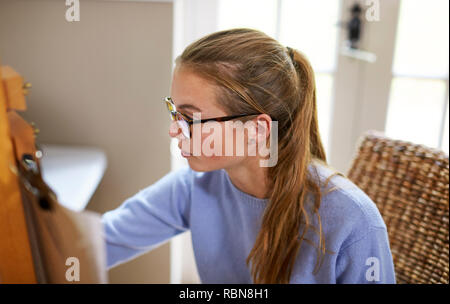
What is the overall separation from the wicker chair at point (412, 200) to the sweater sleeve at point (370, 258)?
0.83 feet

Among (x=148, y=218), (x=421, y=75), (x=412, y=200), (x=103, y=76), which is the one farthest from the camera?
(x=421, y=75)

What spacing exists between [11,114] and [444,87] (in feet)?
4.90

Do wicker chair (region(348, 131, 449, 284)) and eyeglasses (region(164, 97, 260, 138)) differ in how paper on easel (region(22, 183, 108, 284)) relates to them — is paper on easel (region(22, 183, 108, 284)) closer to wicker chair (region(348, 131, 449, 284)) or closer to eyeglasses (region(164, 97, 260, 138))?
eyeglasses (region(164, 97, 260, 138))

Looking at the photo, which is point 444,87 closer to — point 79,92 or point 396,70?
point 396,70

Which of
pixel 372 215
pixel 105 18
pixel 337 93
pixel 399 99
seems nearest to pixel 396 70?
pixel 399 99

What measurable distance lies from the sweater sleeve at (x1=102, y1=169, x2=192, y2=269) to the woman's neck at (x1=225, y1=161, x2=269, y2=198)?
0.38 feet

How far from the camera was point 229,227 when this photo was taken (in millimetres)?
843

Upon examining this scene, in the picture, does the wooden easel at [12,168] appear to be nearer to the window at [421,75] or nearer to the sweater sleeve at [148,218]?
the sweater sleeve at [148,218]

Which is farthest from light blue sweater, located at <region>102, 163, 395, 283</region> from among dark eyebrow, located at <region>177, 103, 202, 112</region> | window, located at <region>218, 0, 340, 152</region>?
window, located at <region>218, 0, 340, 152</region>

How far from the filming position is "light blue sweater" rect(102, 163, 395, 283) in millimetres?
712

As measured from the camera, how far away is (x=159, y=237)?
0.86 meters

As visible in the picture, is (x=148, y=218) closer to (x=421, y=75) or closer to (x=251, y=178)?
(x=251, y=178)

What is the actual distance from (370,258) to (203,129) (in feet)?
1.21

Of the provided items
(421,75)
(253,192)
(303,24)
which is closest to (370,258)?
(253,192)
